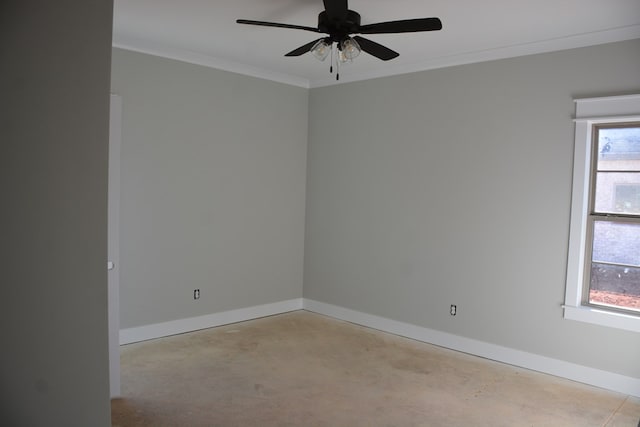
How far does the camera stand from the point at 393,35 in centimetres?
396

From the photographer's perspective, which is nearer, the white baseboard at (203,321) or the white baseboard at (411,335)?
the white baseboard at (411,335)

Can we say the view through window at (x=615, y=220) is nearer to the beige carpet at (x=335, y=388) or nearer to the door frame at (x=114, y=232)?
the beige carpet at (x=335, y=388)

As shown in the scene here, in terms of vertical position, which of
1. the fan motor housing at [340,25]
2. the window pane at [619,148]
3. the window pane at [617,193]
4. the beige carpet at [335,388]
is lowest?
the beige carpet at [335,388]

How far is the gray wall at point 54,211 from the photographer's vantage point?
4.46ft

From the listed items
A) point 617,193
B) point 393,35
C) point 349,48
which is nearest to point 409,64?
point 393,35

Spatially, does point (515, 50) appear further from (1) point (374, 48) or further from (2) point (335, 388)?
(2) point (335, 388)

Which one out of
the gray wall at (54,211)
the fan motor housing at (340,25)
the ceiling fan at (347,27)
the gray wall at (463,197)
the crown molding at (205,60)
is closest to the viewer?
the gray wall at (54,211)

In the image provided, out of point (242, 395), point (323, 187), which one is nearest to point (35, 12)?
point (242, 395)

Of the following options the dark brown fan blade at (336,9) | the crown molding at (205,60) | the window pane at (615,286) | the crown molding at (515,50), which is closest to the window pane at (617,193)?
the window pane at (615,286)

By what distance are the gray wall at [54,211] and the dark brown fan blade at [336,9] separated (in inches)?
55.0

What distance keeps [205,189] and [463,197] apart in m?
2.55

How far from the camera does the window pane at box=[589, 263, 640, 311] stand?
3.76 metres

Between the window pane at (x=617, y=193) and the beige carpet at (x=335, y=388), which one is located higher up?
the window pane at (x=617, y=193)

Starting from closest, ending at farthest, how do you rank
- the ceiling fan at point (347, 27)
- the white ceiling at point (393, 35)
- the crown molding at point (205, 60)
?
the ceiling fan at point (347, 27), the white ceiling at point (393, 35), the crown molding at point (205, 60)
